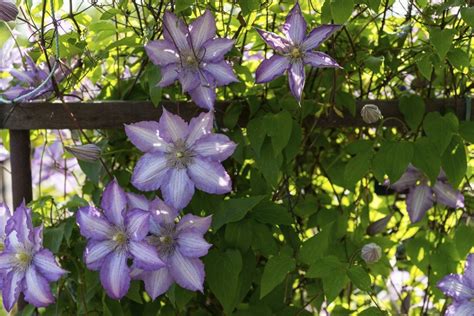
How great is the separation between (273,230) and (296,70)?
0.29 meters

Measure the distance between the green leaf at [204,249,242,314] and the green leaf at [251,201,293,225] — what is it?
0.07 metres

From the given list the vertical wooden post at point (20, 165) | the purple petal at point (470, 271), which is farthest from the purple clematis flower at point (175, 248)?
the purple petal at point (470, 271)

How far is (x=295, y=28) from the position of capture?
104 centimetres

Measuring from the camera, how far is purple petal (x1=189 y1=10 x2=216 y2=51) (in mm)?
1052

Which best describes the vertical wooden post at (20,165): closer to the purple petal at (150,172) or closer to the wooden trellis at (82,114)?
the wooden trellis at (82,114)

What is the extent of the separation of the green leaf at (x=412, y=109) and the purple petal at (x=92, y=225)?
1.79ft

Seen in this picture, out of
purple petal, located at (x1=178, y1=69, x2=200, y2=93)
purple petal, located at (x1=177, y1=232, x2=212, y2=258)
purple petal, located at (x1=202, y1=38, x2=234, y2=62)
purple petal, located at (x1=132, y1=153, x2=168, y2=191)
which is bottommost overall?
purple petal, located at (x1=177, y1=232, x2=212, y2=258)

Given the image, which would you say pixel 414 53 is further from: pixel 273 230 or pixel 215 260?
pixel 215 260

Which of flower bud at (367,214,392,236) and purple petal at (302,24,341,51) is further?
flower bud at (367,214,392,236)

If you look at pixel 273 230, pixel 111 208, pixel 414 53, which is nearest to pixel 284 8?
pixel 414 53

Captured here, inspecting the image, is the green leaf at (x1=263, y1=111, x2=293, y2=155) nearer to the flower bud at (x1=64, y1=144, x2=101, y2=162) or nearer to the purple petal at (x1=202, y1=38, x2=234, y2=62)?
the purple petal at (x1=202, y1=38, x2=234, y2=62)

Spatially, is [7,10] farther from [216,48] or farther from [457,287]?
[457,287]

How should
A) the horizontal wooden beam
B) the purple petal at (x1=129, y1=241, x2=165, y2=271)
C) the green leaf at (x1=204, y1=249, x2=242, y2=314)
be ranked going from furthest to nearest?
the horizontal wooden beam, the green leaf at (x1=204, y1=249, x2=242, y2=314), the purple petal at (x1=129, y1=241, x2=165, y2=271)

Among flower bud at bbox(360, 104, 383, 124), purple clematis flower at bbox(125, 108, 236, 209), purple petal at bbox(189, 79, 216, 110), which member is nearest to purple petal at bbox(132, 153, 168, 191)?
purple clematis flower at bbox(125, 108, 236, 209)
